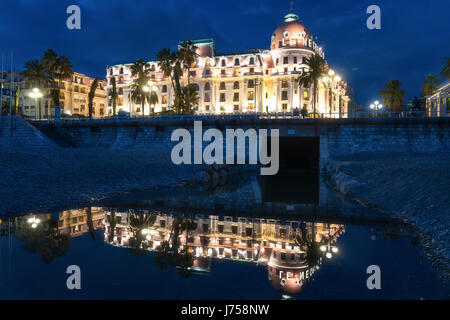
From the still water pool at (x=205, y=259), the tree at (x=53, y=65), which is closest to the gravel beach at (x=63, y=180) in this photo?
the still water pool at (x=205, y=259)

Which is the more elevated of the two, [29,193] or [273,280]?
[29,193]

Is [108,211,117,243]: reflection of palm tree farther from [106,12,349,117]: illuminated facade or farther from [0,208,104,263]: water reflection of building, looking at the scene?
[106,12,349,117]: illuminated facade

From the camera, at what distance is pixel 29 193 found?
51.1 ft

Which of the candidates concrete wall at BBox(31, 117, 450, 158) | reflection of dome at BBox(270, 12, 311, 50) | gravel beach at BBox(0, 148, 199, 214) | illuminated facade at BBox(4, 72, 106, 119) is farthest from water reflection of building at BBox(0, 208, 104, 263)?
illuminated facade at BBox(4, 72, 106, 119)

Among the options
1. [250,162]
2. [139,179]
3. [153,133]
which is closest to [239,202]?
[139,179]

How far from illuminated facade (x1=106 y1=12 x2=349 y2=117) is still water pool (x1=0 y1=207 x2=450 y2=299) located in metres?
84.8

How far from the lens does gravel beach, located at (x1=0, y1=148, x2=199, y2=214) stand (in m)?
14.9

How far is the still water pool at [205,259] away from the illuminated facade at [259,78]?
84775 millimetres

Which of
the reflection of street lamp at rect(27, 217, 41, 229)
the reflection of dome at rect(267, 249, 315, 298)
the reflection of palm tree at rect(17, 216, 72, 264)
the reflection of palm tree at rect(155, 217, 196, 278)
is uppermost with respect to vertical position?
the reflection of street lamp at rect(27, 217, 41, 229)

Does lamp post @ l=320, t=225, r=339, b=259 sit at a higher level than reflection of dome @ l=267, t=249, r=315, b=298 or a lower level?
higher

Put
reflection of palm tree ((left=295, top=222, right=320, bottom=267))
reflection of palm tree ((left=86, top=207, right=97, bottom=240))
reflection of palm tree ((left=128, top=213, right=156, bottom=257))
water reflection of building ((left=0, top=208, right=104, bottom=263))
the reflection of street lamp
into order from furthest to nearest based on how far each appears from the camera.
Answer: the reflection of street lamp
reflection of palm tree ((left=86, top=207, right=97, bottom=240))
reflection of palm tree ((left=128, top=213, right=156, bottom=257))
water reflection of building ((left=0, top=208, right=104, bottom=263))
reflection of palm tree ((left=295, top=222, right=320, bottom=267))

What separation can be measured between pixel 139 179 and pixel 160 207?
7598mm

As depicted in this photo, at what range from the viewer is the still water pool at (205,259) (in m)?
6.93
